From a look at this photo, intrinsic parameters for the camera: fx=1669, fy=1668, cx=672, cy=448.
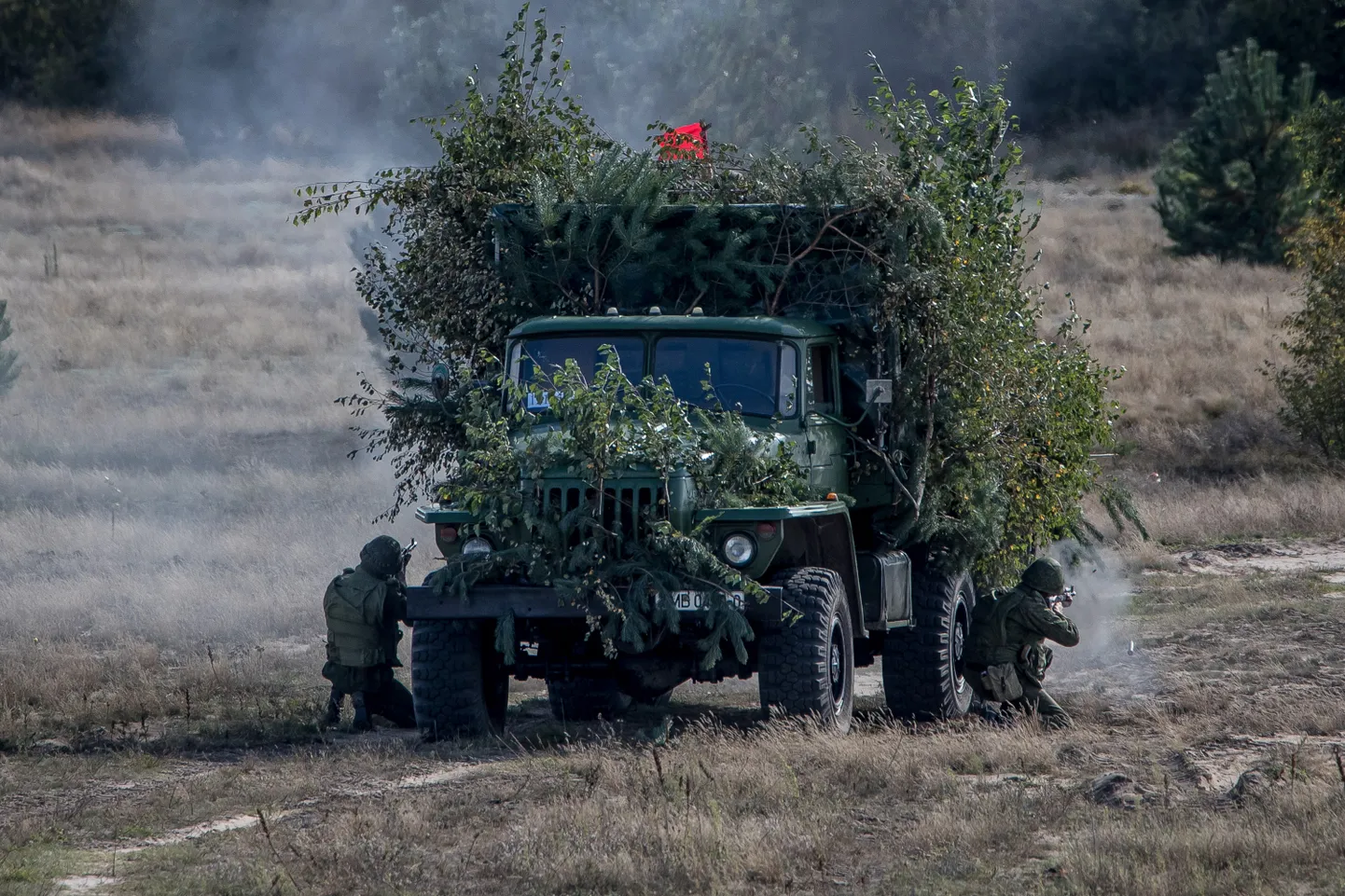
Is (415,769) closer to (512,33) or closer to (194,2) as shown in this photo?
(512,33)

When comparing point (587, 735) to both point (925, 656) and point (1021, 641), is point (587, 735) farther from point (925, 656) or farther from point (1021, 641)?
point (1021, 641)

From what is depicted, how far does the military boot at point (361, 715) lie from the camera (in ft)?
33.2

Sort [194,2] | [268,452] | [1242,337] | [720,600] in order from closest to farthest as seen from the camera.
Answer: [720,600], [268,452], [1242,337], [194,2]

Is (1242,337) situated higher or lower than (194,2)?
lower

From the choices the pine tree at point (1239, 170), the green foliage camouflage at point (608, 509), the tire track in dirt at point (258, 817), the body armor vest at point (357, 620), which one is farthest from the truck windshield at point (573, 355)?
the pine tree at point (1239, 170)

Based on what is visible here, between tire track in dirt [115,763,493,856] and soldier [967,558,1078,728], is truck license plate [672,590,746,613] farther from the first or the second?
soldier [967,558,1078,728]

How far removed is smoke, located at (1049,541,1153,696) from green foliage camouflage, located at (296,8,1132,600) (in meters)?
1.05

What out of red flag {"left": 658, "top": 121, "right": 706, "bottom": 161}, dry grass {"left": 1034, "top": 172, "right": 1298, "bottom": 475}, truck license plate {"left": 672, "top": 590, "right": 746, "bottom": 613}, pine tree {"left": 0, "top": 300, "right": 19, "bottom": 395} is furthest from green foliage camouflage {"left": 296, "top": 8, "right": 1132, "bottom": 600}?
pine tree {"left": 0, "top": 300, "right": 19, "bottom": 395}

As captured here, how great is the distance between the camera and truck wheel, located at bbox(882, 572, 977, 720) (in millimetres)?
10375

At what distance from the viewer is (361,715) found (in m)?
10.1

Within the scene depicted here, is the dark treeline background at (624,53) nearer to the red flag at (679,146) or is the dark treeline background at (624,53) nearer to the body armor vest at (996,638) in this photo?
the red flag at (679,146)

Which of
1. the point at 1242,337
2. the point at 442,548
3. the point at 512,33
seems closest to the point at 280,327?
the point at 1242,337

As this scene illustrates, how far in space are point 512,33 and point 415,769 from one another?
5.35 m

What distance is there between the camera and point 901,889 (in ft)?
19.1
